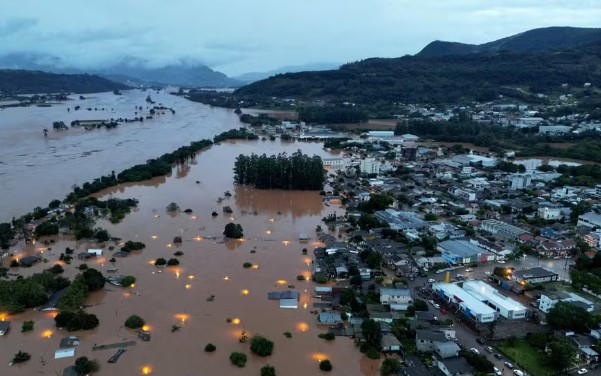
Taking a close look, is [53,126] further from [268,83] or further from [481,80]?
[481,80]

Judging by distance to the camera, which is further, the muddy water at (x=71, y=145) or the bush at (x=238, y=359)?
the muddy water at (x=71, y=145)

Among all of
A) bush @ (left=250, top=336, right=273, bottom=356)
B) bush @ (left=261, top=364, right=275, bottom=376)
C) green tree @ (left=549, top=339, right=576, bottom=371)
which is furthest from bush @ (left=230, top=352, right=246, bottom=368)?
green tree @ (left=549, top=339, right=576, bottom=371)

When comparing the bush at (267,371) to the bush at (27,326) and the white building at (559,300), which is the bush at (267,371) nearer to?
the bush at (27,326)

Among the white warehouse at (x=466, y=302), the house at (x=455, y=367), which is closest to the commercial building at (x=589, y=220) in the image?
the white warehouse at (x=466, y=302)

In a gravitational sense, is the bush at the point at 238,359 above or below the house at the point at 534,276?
below

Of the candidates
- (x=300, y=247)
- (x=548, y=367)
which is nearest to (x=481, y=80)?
(x=300, y=247)

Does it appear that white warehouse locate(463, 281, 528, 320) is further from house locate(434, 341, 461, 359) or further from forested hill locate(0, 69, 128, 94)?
forested hill locate(0, 69, 128, 94)
